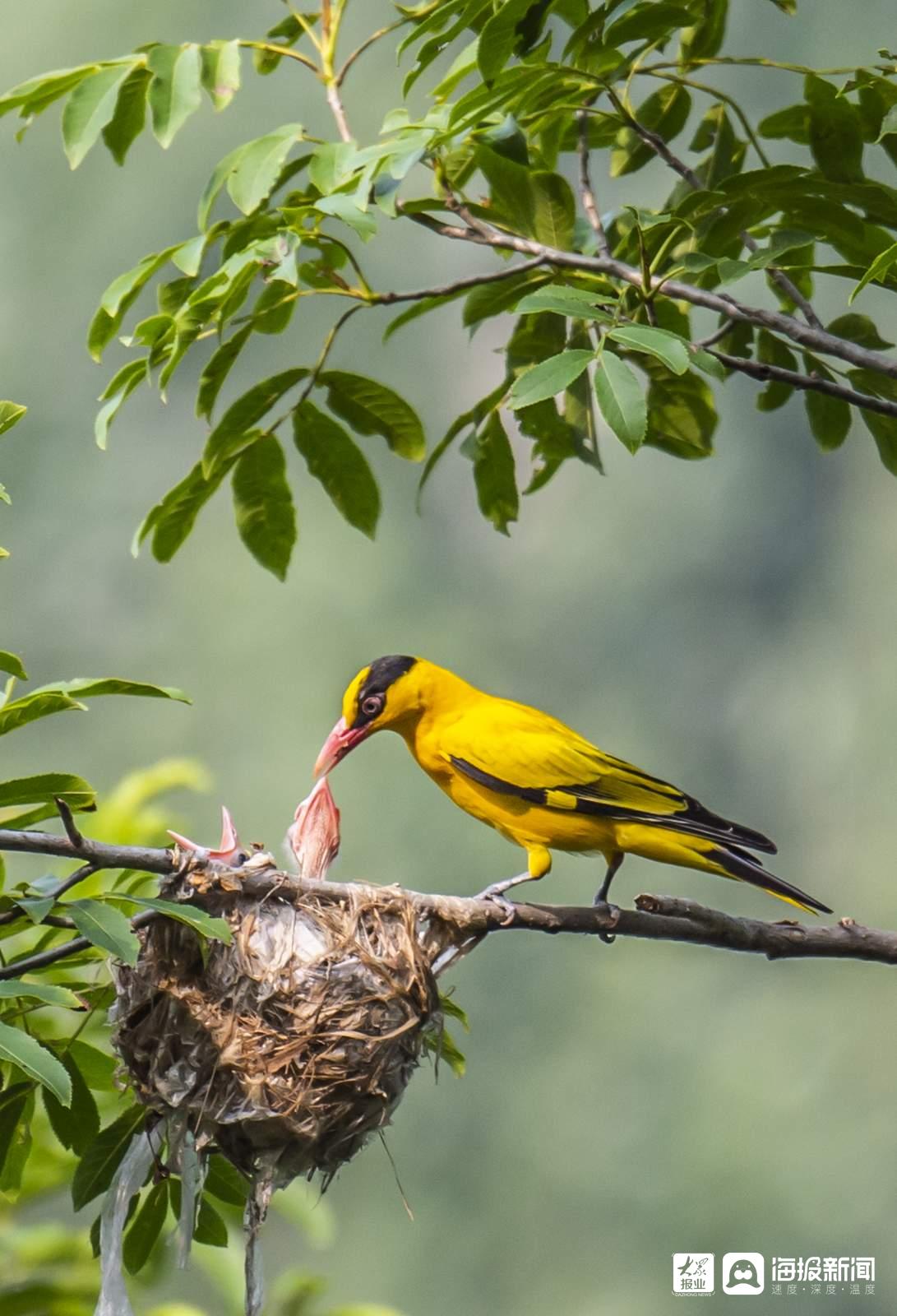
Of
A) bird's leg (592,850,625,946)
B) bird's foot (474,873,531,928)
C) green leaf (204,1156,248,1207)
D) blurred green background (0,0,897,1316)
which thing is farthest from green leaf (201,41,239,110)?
blurred green background (0,0,897,1316)

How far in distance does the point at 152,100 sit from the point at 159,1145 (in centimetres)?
170

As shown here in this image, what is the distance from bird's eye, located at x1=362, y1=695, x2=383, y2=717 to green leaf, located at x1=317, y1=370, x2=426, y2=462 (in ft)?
2.59

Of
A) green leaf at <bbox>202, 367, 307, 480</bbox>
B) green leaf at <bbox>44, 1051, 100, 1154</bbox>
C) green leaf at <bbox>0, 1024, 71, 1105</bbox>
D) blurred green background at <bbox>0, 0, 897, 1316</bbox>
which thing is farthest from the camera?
blurred green background at <bbox>0, 0, 897, 1316</bbox>

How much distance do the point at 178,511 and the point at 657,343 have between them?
1170mm

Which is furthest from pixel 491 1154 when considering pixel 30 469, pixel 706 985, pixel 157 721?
pixel 30 469

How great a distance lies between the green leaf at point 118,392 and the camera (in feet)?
8.16

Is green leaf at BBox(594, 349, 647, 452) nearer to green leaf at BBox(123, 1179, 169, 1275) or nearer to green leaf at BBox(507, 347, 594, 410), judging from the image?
green leaf at BBox(507, 347, 594, 410)

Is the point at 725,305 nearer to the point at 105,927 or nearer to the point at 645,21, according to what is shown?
the point at 645,21

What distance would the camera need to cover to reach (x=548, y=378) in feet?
6.62

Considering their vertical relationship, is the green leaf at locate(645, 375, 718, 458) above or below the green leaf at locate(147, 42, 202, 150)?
below

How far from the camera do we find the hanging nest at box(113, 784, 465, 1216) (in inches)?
103

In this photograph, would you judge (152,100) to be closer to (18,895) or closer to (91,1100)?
(18,895)

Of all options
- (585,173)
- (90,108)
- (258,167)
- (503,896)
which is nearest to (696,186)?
(585,173)

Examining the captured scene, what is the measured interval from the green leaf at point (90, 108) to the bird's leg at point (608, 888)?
1.57 metres
